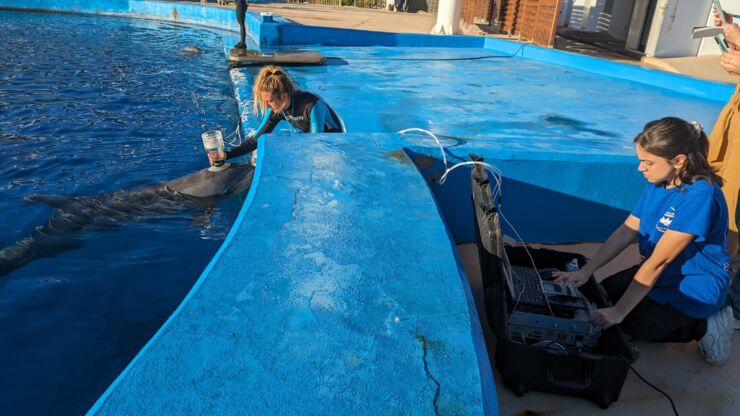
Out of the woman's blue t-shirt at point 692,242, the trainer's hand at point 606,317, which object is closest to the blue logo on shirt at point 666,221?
the woman's blue t-shirt at point 692,242

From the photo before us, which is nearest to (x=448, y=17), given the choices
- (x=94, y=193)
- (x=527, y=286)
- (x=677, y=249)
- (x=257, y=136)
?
(x=257, y=136)

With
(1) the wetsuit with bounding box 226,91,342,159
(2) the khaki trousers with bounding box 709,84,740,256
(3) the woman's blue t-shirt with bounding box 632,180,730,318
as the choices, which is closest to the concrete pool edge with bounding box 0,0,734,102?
(2) the khaki trousers with bounding box 709,84,740,256

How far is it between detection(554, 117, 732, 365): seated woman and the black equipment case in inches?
9.5

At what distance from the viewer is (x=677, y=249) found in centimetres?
232

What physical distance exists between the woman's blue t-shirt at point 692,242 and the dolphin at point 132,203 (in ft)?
11.6

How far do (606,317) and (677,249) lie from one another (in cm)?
47

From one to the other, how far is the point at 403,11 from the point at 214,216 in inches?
1169

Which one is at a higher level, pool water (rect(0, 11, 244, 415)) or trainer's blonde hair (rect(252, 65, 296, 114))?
trainer's blonde hair (rect(252, 65, 296, 114))

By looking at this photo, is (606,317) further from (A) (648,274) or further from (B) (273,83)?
(B) (273,83)

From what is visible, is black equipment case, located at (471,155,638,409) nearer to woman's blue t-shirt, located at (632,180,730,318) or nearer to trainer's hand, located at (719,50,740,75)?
woman's blue t-shirt, located at (632,180,730,318)

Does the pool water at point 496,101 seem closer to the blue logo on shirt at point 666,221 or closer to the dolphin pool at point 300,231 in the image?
the dolphin pool at point 300,231

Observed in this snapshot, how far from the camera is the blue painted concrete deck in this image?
149cm

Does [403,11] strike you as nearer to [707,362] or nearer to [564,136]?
[564,136]

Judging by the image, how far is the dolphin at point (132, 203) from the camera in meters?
4.54
